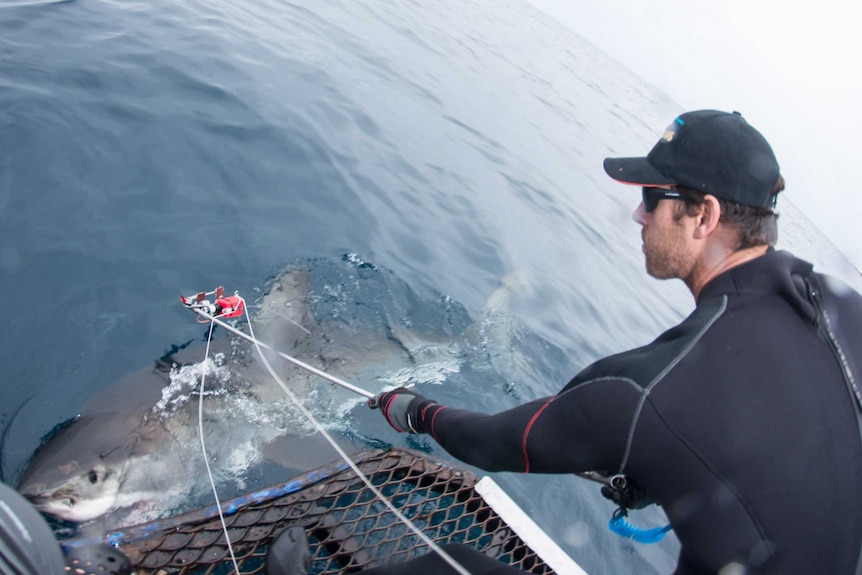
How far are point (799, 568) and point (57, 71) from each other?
9.13 meters

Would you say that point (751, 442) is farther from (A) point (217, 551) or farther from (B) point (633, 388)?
(A) point (217, 551)

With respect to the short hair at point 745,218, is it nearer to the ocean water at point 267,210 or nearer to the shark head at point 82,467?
the ocean water at point 267,210

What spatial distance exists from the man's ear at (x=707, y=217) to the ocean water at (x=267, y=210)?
330 cm

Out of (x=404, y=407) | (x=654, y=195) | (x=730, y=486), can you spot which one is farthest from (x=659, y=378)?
(x=404, y=407)

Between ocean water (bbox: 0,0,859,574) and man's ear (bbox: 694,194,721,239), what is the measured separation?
330cm

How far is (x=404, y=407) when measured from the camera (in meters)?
3.52

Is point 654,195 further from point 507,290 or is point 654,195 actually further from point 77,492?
point 507,290

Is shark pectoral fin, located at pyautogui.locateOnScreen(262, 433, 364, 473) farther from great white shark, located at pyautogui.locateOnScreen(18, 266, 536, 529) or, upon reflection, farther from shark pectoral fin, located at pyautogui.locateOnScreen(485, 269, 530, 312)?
shark pectoral fin, located at pyautogui.locateOnScreen(485, 269, 530, 312)

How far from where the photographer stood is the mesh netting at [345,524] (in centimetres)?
327

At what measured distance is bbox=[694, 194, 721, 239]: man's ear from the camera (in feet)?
8.11

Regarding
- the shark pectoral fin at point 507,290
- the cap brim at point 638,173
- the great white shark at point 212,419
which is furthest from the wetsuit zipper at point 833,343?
the shark pectoral fin at point 507,290

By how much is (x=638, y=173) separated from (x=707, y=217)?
1.17 ft

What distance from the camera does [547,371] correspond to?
7.33m

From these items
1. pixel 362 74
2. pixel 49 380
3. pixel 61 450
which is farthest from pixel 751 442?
pixel 362 74
